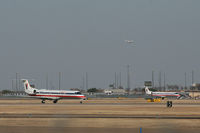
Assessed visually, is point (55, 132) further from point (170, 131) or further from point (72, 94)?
point (72, 94)

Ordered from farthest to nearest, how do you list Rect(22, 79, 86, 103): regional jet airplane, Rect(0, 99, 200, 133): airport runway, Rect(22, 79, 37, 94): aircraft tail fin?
Rect(22, 79, 37, 94): aircraft tail fin, Rect(22, 79, 86, 103): regional jet airplane, Rect(0, 99, 200, 133): airport runway

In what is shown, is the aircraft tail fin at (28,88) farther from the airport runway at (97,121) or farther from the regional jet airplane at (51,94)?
the airport runway at (97,121)

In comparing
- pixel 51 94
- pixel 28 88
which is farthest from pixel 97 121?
pixel 28 88

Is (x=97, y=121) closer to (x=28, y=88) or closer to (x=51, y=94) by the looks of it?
(x=51, y=94)

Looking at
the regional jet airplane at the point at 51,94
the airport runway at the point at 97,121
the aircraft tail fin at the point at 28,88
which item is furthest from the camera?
the aircraft tail fin at the point at 28,88

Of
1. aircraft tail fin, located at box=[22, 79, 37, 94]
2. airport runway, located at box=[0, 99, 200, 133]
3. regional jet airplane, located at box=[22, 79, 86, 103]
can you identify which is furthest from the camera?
aircraft tail fin, located at box=[22, 79, 37, 94]

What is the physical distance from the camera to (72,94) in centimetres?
11419

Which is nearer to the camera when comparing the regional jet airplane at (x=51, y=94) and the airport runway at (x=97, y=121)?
the airport runway at (x=97, y=121)

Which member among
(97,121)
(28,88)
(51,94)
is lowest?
(97,121)

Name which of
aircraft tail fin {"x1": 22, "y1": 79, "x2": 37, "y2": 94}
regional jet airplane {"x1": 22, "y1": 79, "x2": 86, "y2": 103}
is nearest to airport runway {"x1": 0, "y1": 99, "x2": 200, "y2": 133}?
regional jet airplane {"x1": 22, "y1": 79, "x2": 86, "y2": 103}

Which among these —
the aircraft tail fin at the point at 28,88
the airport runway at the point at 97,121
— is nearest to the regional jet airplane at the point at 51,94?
the aircraft tail fin at the point at 28,88

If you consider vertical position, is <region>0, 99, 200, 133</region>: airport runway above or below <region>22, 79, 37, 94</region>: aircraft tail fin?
below

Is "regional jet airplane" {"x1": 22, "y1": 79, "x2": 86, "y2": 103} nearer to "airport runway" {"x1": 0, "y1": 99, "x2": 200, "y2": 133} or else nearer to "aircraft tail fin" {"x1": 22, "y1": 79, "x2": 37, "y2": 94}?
"aircraft tail fin" {"x1": 22, "y1": 79, "x2": 37, "y2": 94}

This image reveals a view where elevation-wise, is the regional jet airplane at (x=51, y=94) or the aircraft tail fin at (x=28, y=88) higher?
the aircraft tail fin at (x=28, y=88)
